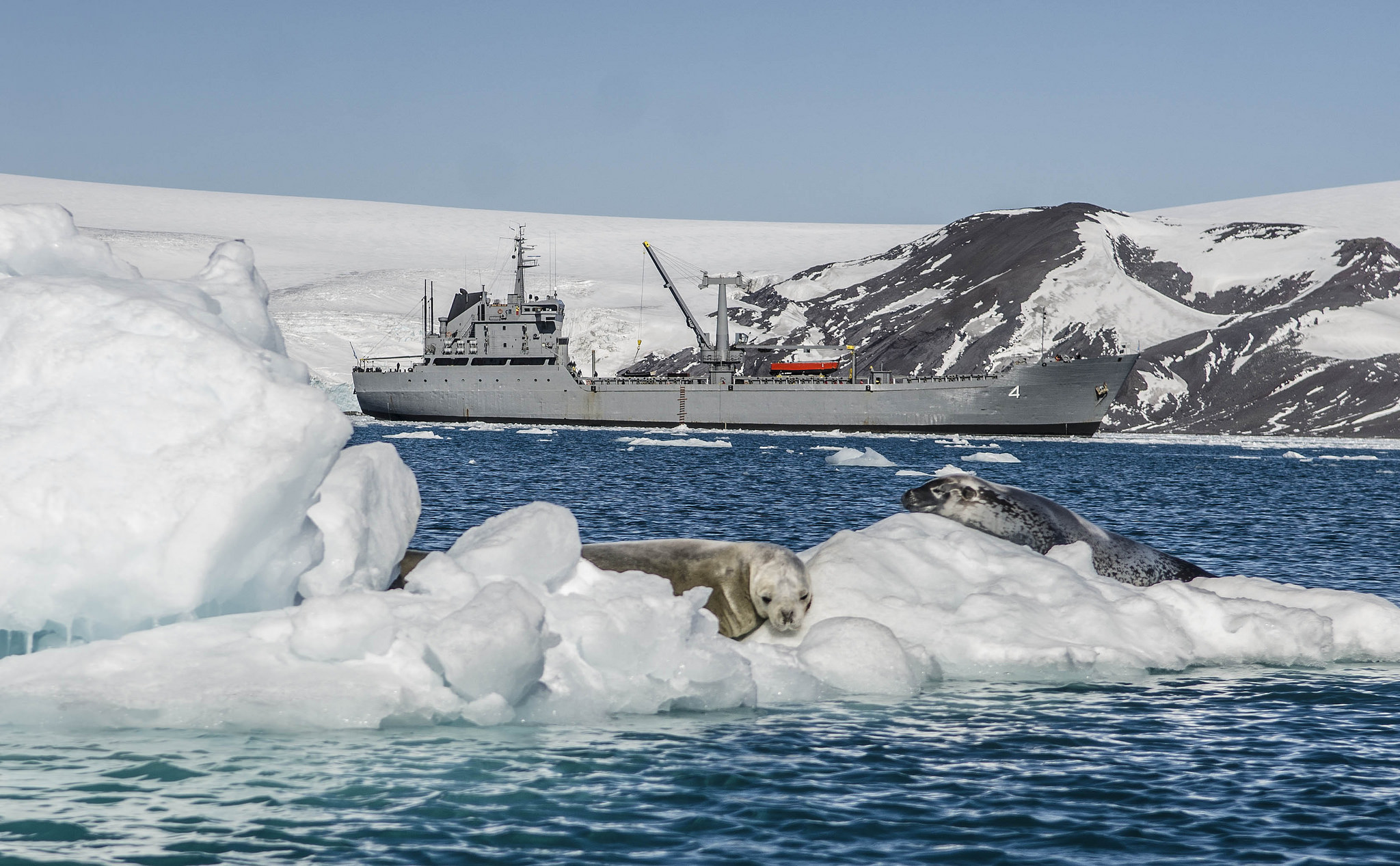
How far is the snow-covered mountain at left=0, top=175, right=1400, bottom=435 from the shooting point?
379 ft

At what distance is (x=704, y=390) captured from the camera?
9388 centimetres

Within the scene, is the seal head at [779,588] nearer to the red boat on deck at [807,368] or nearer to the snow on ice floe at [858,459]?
the snow on ice floe at [858,459]

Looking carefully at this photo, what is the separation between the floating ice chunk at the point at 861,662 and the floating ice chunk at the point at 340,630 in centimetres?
381

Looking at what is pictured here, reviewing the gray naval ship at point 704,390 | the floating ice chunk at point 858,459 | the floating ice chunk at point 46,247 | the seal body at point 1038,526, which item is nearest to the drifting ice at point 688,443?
the floating ice chunk at point 858,459

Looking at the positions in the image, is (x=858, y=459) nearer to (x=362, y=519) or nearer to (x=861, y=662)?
(x=861, y=662)

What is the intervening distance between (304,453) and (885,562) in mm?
6158

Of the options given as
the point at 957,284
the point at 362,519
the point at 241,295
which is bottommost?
the point at 362,519

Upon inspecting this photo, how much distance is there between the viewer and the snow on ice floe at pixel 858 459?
47.1m

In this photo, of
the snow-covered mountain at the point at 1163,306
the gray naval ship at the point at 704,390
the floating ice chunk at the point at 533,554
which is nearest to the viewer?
the floating ice chunk at the point at 533,554

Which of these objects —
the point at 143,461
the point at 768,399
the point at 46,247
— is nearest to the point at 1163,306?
the point at 768,399

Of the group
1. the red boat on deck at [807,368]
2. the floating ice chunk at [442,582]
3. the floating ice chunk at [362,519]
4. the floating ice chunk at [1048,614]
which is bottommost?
the floating ice chunk at [1048,614]

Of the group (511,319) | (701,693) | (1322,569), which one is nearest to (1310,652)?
(701,693)

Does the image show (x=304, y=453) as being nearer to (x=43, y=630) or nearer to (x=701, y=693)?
(x=43, y=630)

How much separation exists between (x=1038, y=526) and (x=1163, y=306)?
421 ft
